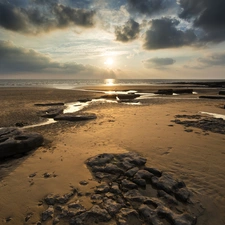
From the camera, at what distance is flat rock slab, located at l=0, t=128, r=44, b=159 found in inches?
280

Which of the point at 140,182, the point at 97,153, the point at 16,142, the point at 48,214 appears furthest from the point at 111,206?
the point at 16,142

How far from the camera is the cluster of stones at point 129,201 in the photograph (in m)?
4.12

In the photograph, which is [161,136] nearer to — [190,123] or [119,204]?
[190,123]

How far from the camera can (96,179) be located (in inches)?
225

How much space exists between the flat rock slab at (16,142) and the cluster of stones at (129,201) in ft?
11.2

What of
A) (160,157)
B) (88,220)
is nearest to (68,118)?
(160,157)

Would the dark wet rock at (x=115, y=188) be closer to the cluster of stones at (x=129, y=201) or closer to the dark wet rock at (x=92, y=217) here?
the cluster of stones at (x=129, y=201)

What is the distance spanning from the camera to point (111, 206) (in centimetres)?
445

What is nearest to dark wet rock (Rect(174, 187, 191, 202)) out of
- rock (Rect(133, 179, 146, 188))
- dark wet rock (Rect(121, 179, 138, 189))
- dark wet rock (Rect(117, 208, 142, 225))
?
rock (Rect(133, 179, 146, 188))

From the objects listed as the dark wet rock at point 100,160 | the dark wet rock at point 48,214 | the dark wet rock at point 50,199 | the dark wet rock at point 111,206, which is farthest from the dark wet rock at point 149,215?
the dark wet rock at point 100,160

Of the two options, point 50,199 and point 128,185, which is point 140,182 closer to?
point 128,185

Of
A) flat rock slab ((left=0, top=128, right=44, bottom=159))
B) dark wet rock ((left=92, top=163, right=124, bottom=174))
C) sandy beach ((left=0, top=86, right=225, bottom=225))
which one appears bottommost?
sandy beach ((left=0, top=86, right=225, bottom=225))

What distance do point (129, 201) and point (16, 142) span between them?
17.4ft

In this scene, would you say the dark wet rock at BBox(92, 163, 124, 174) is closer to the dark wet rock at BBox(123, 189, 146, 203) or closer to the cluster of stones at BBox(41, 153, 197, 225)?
the cluster of stones at BBox(41, 153, 197, 225)
